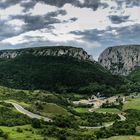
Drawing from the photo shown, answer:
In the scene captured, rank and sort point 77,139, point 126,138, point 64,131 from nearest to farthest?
point 126,138 < point 77,139 < point 64,131

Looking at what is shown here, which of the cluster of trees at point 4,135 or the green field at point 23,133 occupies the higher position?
the cluster of trees at point 4,135

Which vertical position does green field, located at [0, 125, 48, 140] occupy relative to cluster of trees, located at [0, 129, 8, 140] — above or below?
below

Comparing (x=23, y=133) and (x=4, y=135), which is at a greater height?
(x=4, y=135)

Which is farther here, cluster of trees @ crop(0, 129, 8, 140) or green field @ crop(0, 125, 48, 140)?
green field @ crop(0, 125, 48, 140)

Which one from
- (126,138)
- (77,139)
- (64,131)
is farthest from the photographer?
(64,131)

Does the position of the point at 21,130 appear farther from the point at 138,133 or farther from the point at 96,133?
the point at 138,133

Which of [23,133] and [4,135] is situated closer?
[4,135]

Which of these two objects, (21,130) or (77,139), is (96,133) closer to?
(77,139)

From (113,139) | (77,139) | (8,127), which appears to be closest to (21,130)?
(8,127)

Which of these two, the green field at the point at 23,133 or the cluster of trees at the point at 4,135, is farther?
the green field at the point at 23,133

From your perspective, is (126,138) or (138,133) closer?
(126,138)
